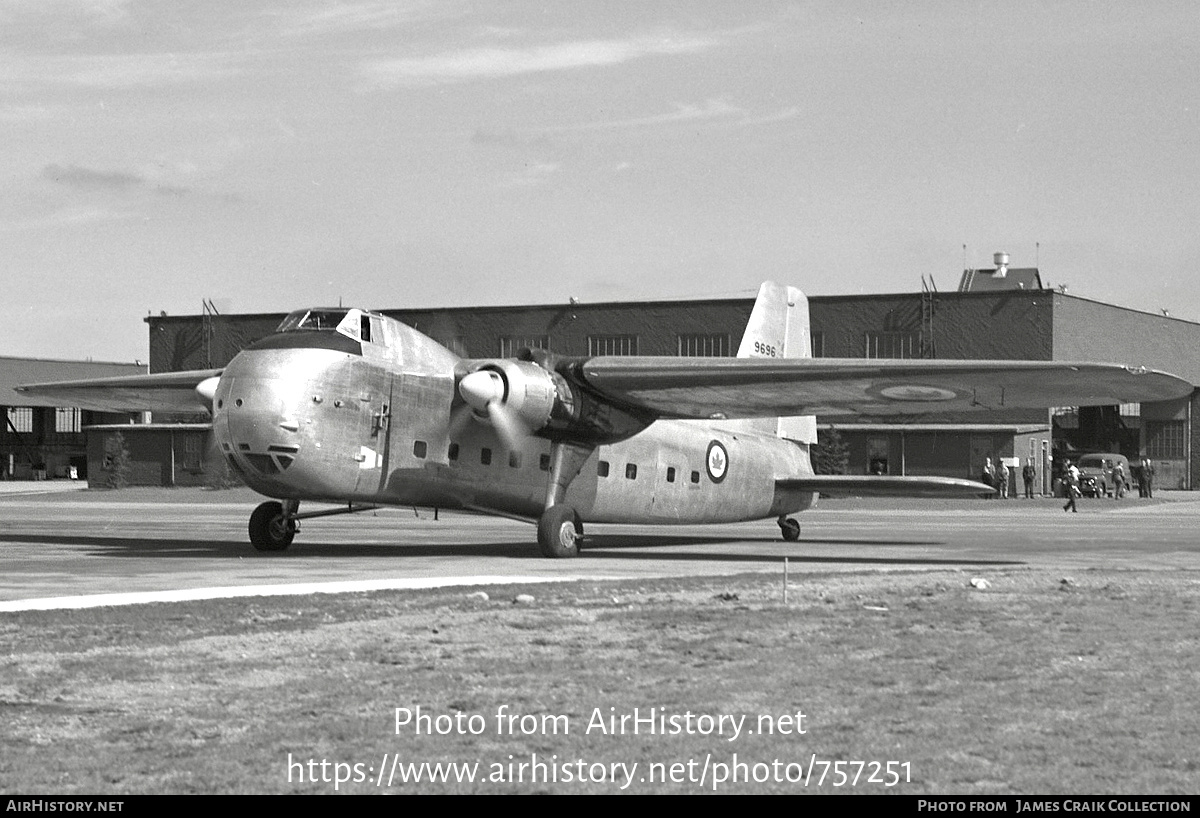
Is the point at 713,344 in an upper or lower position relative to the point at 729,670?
upper

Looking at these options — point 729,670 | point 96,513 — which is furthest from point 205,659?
point 96,513

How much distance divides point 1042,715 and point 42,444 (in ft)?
372

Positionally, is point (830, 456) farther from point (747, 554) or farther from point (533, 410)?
point (533, 410)

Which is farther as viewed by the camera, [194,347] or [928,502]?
[194,347]

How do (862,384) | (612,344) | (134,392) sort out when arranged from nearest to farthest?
(862,384)
(134,392)
(612,344)

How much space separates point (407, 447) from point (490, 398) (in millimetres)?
1750

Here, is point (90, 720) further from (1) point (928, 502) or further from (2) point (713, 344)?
(2) point (713, 344)

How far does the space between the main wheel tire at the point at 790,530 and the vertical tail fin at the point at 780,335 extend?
6.68 ft

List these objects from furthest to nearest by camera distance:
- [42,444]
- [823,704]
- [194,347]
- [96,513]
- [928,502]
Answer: [42,444] < [194,347] < [928,502] < [96,513] < [823,704]

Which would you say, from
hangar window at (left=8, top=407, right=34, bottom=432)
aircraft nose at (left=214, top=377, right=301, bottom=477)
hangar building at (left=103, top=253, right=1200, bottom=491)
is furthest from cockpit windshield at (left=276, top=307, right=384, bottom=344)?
hangar window at (left=8, top=407, right=34, bottom=432)

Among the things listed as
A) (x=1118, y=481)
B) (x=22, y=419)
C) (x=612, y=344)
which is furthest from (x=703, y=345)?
(x=22, y=419)

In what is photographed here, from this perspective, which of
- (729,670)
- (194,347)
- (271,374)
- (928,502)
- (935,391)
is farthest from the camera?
(194,347)

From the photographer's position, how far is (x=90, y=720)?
959 cm

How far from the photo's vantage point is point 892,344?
279ft
